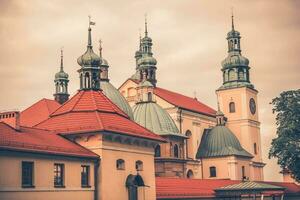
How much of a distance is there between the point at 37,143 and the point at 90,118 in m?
6.28

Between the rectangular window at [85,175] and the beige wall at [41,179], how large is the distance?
229 mm

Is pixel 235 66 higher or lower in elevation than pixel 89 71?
higher

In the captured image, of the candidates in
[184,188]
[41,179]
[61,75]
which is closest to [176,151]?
[184,188]

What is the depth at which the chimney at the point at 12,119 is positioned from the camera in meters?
34.7

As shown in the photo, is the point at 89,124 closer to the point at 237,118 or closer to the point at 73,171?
the point at 73,171

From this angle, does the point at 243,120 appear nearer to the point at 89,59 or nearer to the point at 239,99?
the point at 239,99

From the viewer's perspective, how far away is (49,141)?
34656 mm

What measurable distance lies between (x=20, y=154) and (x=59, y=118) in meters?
9.11

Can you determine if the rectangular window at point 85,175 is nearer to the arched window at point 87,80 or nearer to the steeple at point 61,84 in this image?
the arched window at point 87,80

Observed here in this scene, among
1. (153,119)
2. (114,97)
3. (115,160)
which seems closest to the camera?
(115,160)

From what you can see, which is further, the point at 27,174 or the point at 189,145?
Answer: the point at 189,145

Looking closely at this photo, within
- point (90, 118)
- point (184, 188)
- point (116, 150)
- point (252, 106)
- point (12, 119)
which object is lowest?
point (184, 188)

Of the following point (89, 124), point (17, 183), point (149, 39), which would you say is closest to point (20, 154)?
point (17, 183)

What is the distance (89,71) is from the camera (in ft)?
149
